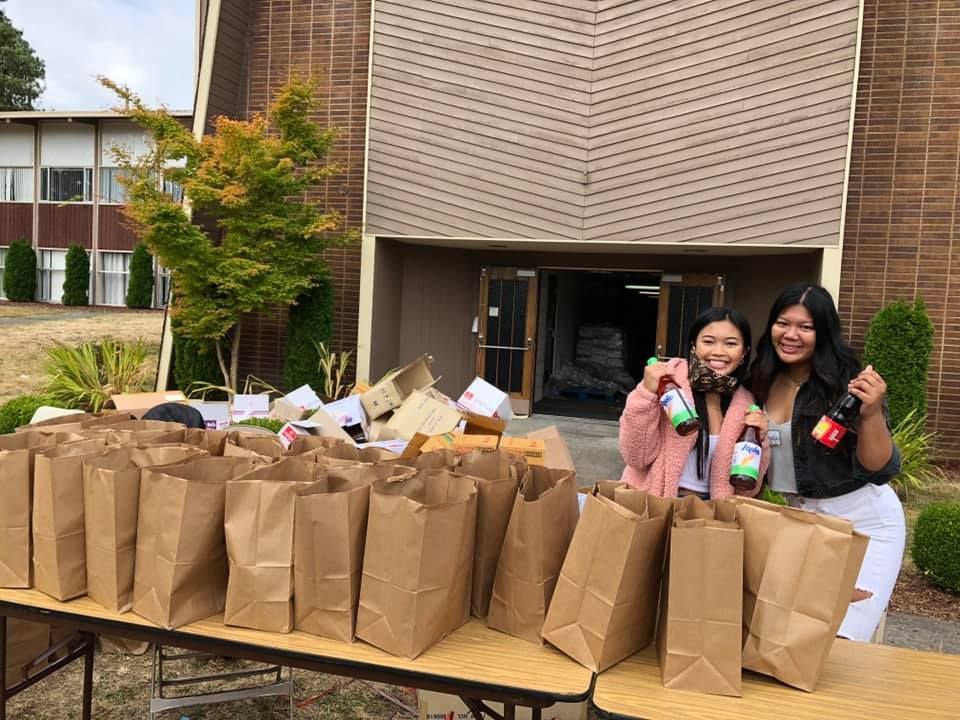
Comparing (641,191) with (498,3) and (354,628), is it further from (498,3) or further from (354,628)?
(354,628)

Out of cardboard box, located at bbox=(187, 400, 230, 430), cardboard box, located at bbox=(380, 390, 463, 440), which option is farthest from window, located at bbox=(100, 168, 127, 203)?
cardboard box, located at bbox=(380, 390, 463, 440)

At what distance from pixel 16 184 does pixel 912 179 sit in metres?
26.7

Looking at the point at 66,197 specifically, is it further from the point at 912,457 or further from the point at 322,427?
the point at 912,457

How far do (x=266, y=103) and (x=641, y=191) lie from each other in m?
5.85

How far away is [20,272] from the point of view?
2377 cm

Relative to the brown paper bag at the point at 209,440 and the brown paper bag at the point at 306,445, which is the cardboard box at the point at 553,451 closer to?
the brown paper bag at the point at 306,445

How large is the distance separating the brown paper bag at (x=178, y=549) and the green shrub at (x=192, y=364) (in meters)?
8.64

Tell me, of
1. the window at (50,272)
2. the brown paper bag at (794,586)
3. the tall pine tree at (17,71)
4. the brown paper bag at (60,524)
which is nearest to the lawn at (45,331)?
the window at (50,272)

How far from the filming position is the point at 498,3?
946 cm

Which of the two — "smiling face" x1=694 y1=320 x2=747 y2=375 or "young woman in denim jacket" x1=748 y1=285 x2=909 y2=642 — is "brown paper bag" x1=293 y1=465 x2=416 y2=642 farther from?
"young woman in denim jacket" x1=748 y1=285 x2=909 y2=642

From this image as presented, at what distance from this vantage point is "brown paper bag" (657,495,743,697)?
1.65 metres

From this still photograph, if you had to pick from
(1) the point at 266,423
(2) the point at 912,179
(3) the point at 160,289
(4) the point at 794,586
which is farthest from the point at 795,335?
(3) the point at 160,289

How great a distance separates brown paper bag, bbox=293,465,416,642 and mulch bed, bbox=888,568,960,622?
4.30m

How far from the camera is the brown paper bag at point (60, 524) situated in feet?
6.80
